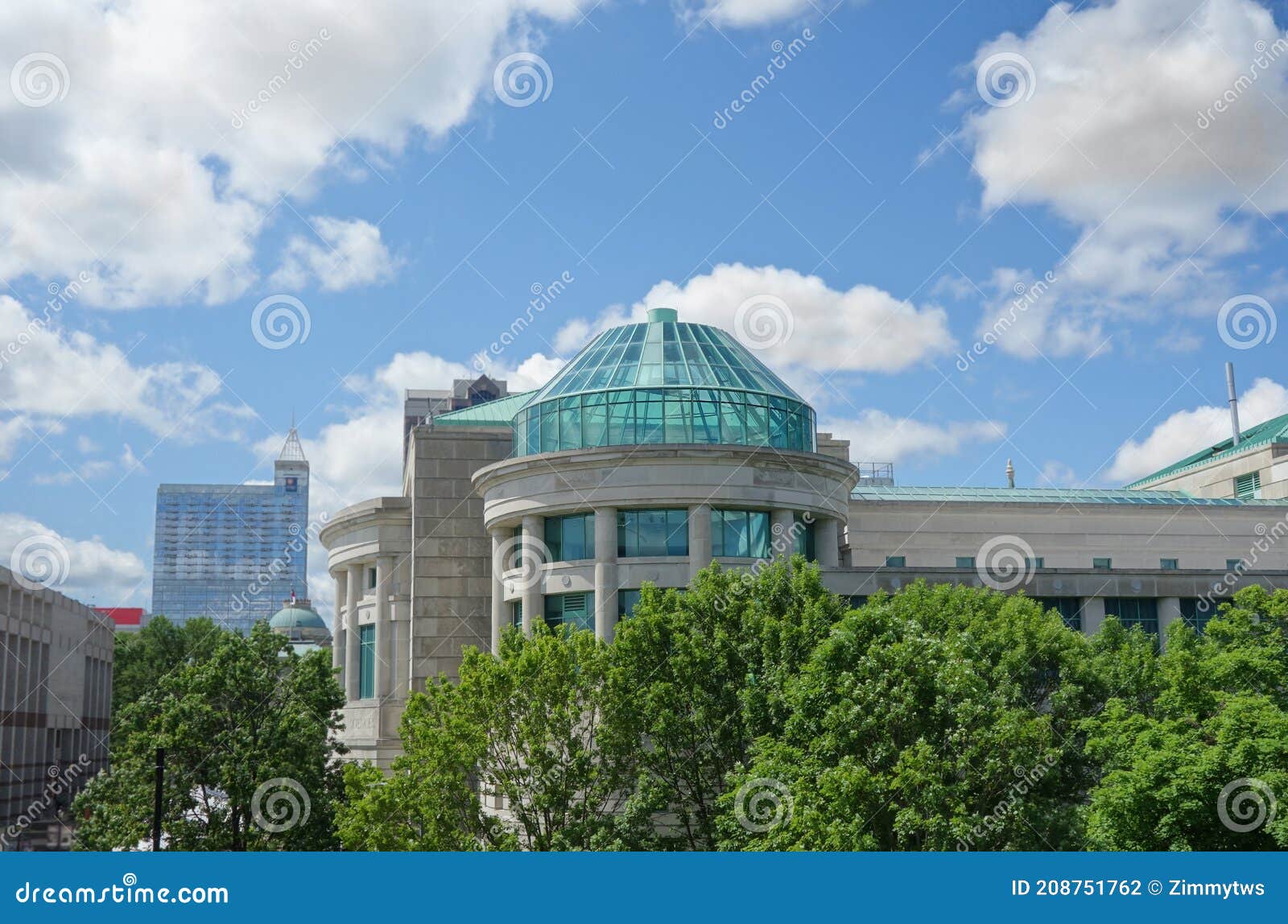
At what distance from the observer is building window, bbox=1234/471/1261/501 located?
63750 mm

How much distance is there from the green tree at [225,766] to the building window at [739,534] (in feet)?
44.1

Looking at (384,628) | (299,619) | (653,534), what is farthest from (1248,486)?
(299,619)

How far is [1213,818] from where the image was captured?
22312mm

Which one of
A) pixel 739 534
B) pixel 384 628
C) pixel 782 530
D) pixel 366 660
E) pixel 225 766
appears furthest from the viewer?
pixel 366 660

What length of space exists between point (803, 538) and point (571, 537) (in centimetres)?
773

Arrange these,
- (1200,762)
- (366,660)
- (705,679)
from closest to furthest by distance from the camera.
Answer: (1200,762) < (705,679) < (366,660)

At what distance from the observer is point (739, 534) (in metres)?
39.1

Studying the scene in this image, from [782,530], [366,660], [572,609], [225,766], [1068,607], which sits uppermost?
[782,530]

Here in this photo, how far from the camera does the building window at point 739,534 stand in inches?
1528

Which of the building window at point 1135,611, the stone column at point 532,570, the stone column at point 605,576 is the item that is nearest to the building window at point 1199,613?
the building window at point 1135,611

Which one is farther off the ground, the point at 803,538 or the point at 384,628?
the point at 803,538

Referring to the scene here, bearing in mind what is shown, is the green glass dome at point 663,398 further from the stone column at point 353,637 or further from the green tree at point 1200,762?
the green tree at point 1200,762

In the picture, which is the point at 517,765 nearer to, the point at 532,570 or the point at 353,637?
the point at 532,570

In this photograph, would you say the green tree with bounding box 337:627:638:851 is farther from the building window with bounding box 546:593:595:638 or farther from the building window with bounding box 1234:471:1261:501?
the building window with bounding box 1234:471:1261:501
